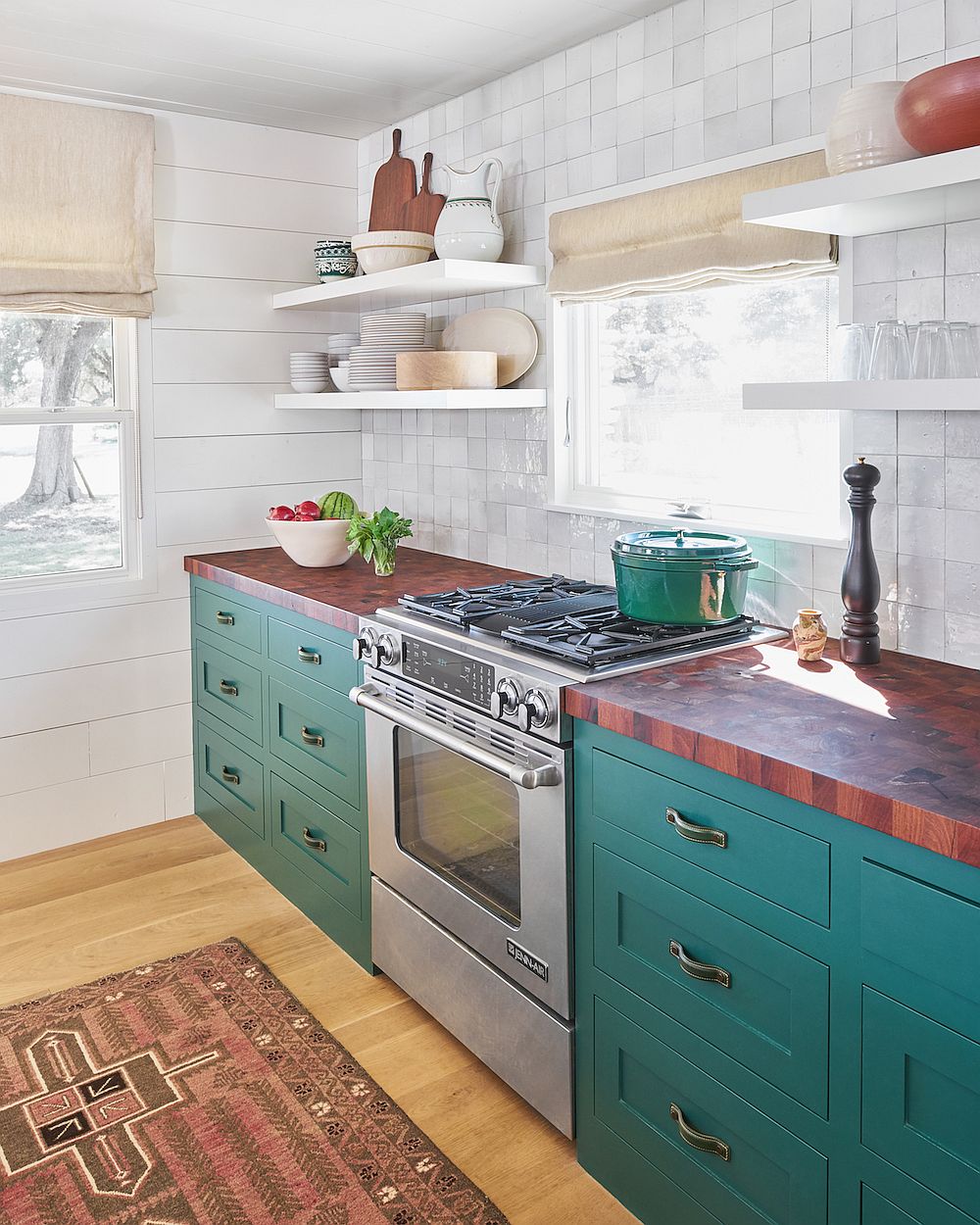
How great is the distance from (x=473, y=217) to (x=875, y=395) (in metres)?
1.47

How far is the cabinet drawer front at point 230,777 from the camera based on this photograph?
129 inches

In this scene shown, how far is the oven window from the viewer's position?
214cm

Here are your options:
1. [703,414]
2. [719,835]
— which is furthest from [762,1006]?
[703,414]

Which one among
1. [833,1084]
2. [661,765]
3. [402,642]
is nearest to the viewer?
[833,1084]

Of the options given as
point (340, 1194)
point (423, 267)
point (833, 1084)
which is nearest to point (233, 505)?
point (423, 267)

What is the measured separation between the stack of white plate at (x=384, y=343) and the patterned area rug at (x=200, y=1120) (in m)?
1.75

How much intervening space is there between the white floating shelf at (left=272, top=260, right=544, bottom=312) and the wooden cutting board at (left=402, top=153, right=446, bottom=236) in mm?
221

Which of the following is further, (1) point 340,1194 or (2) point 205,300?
(2) point 205,300

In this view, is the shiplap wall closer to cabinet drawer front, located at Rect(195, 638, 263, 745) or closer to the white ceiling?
cabinet drawer front, located at Rect(195, 638, 263, 745)

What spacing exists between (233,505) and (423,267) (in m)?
1.25

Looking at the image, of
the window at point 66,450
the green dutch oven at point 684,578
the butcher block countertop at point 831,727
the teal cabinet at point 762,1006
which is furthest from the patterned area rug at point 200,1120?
the window at point 66,450

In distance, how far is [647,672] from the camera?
200 cm

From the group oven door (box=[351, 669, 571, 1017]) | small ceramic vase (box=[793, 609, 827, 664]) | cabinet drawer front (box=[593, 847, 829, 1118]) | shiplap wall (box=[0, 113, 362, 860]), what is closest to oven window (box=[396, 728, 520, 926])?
oven door (box=[351, 669, 571, 1017])

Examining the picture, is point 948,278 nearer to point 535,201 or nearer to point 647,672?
point 647,672
